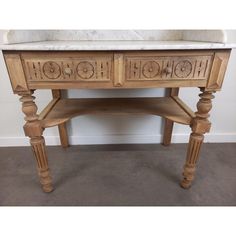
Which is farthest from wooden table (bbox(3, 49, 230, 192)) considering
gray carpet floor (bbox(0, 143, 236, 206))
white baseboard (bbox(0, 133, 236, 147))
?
white baseboard (bbox(0, 133, 236, 147))

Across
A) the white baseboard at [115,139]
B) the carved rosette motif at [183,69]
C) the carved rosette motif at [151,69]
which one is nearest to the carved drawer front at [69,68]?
the carved rosette motif at [151,69]

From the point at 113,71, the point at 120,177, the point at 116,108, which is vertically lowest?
the point at 120,177

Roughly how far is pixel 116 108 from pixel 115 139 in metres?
0.37

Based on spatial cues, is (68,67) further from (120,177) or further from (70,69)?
(120,177)

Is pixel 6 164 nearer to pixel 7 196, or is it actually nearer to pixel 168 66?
pixel 7 196

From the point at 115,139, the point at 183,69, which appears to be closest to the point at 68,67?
the point at 183,69

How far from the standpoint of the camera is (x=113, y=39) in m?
1.00

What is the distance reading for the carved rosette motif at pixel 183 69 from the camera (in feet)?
2.18

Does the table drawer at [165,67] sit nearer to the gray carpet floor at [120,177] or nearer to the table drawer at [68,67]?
the table drawer at [68,67]

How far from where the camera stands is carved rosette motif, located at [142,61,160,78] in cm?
66

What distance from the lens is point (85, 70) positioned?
2.18 ft

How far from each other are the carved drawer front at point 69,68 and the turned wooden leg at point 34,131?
0.08 metres

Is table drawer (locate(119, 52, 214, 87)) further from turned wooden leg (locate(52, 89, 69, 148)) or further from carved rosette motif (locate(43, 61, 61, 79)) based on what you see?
turned wooden leg (locate(52, 89, 69, 148))

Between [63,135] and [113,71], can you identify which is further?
[63,135]
